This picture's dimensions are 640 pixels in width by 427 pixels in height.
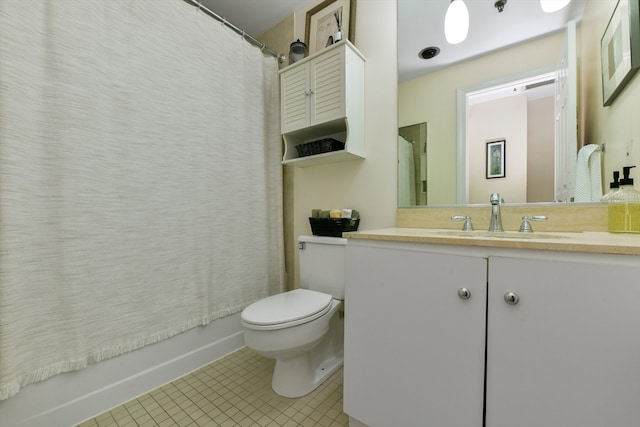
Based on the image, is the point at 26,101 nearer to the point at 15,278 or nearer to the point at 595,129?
the point at 15,278

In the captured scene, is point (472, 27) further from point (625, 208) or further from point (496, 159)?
point (625, 208)

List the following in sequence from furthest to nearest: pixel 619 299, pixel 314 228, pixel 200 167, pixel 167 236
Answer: pixel 314 228, pixel 200 167, pixel 167 236, pixel 619 299

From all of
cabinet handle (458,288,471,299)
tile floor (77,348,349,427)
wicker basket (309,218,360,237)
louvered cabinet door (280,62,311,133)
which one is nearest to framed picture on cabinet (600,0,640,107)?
cabinet handle (458,288,471,299)

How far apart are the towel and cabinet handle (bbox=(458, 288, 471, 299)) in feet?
2.30

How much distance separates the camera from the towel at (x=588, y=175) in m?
1.01

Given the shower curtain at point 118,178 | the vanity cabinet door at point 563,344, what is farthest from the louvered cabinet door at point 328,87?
the vanity cabinet door at point 563,344

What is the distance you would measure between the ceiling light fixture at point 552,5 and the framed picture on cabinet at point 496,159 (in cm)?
54

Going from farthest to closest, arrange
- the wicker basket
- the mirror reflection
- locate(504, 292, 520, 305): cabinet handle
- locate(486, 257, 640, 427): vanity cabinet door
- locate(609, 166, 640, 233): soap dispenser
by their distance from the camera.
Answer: the wicker basket, the mirror reflection, locate(609, 166, 640, 233): soap dispenser, locate(504, 292, 520, 305): cabinet handle, locate(486, 257, 640, 427): vanity cabinet door

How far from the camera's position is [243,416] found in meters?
1.14

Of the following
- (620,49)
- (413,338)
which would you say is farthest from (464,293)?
(620,49)

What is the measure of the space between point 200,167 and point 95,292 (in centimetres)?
75

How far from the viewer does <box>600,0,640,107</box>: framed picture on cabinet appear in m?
0.88

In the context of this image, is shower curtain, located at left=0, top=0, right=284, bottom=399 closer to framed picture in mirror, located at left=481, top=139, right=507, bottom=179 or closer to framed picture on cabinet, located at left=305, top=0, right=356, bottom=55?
framed picture on cabinet, located at left=305, top=0, right=356, bottom=55

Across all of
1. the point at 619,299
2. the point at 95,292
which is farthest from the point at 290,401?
the point at 619,299
